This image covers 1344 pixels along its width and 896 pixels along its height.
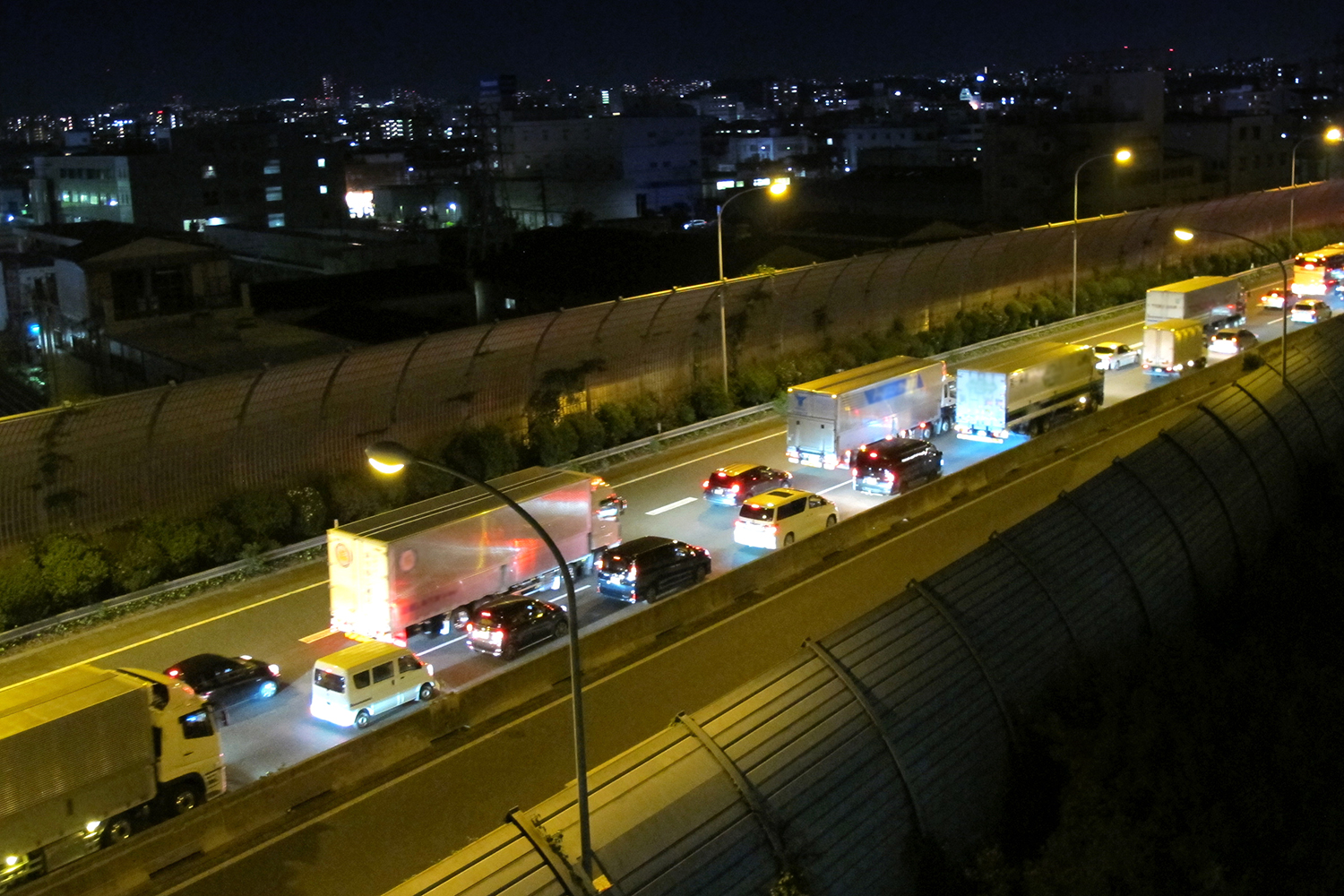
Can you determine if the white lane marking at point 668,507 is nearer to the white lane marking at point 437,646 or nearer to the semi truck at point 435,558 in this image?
the semi truck at point 435,558

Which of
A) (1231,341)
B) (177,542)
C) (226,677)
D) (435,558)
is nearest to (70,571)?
(177,542)

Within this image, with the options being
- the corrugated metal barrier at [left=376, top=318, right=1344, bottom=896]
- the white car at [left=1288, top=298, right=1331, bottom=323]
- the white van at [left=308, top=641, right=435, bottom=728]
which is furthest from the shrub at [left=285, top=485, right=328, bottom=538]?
the white car at [left=1288, top=298, right=1331, bottom=323]

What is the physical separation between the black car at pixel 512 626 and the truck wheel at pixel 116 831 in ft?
18.1

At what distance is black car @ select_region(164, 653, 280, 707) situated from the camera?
16328 mm

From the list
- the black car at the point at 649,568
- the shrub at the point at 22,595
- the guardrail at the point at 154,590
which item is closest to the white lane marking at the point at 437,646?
the black car at the point at 649,568

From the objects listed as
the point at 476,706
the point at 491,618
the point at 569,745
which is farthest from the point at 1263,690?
the point at 491,618

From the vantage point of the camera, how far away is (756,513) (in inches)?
877

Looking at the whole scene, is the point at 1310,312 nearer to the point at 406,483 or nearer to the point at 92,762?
the point at 406,483

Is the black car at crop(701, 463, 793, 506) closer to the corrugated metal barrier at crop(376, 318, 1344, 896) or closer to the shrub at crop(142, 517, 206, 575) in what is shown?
the shrub at crop(142, 517, 206, 575)

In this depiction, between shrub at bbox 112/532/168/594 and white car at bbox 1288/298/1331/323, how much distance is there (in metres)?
37.3

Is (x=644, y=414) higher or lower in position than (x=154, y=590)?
higher

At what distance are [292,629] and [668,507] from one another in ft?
26.6

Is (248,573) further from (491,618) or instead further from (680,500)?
(680,500)

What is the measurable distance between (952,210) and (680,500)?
6357 cm
